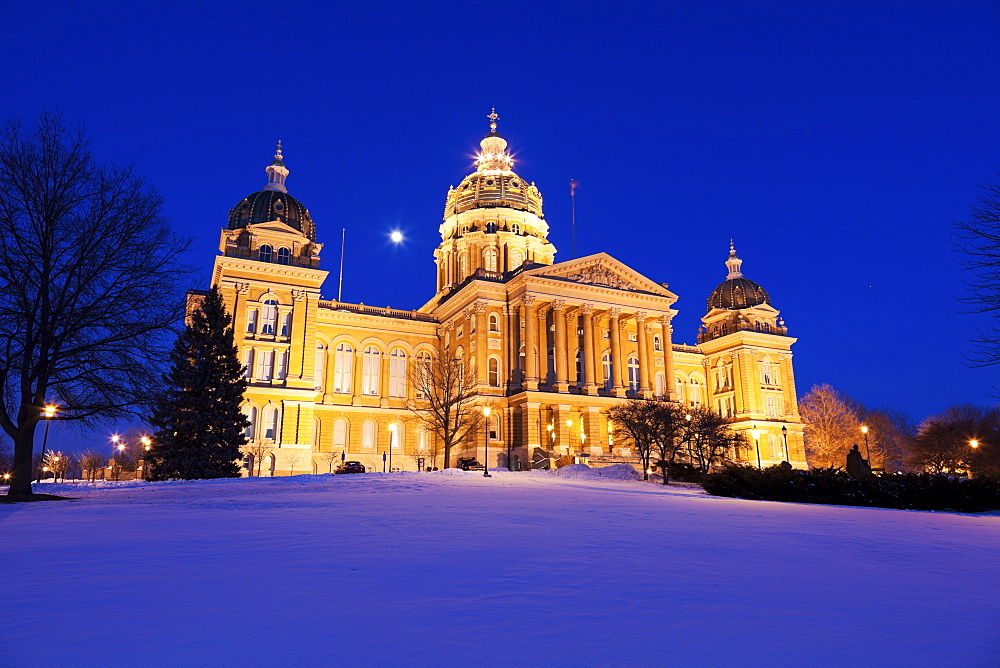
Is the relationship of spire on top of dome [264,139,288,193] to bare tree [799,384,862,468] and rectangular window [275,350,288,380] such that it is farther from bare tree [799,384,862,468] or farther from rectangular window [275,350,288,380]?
bare tree [799,384,862,468]

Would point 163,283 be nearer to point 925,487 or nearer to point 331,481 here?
point 331,481

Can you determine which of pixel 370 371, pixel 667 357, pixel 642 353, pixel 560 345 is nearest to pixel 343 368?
pixel 370 371

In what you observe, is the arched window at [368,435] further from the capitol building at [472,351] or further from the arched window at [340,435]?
the arched window at [340,435]

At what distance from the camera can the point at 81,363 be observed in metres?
19.7

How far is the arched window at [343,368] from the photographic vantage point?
2398 inches

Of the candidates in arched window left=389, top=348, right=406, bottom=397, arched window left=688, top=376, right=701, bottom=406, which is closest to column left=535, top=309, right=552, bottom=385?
arched window left=389, top=348, right=406, bottom=397

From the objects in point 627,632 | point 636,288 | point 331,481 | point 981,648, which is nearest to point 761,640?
point 627,632

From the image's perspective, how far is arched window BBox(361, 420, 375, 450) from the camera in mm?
59844

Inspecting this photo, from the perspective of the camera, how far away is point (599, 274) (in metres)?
59.4

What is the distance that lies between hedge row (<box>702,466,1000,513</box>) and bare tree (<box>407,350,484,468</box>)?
25263mm

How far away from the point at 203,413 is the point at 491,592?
30579 millimetres

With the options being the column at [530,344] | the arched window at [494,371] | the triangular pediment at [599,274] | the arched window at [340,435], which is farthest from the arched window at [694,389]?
the arched window at [340,435]

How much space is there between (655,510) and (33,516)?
13.2 m

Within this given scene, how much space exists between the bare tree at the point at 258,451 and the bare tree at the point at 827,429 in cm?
5553
